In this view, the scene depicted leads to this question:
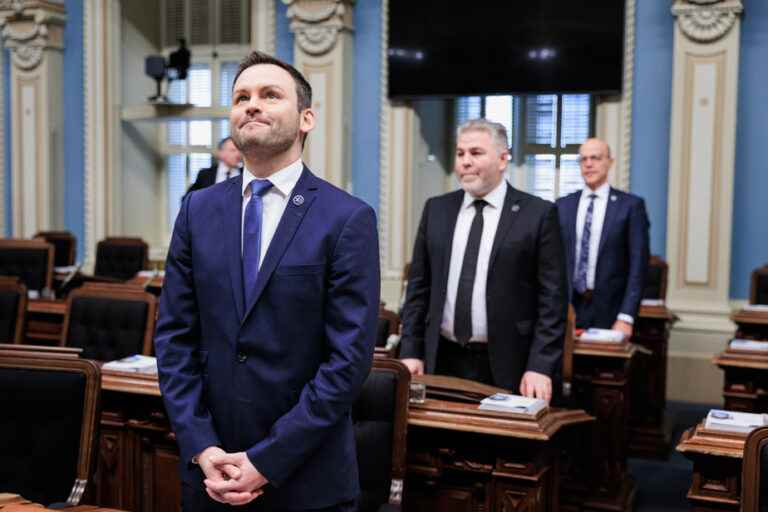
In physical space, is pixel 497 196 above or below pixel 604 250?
above

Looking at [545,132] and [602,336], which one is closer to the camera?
[602,336]

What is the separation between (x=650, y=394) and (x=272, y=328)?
3.80 m

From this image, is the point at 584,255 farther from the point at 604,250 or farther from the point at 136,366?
the point at 136,366

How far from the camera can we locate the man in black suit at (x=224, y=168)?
6.11 m

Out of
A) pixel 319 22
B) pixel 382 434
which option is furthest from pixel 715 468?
pixel 319 22

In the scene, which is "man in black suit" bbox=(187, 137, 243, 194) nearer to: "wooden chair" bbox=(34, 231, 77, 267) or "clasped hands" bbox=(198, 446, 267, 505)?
"wooden chair" bbox=(34, 231, 77, 267)

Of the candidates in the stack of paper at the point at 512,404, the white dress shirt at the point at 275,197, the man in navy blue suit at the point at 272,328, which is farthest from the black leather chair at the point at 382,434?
the white dress shirt at the point at 275,197

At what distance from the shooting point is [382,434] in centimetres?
257

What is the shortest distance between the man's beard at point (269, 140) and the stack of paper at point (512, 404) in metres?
1.21

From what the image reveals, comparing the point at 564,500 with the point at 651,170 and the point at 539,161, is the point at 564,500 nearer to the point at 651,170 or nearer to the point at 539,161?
the point at 651,170

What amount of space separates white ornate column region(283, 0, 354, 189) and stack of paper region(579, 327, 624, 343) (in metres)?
3.65

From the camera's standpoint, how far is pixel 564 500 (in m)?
4.01

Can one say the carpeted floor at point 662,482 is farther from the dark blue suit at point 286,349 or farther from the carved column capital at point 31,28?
the carved column capital at point 31,28

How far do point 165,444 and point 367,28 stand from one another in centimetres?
515
